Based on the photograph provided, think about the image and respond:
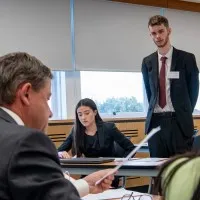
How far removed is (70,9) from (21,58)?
4356 millimetres

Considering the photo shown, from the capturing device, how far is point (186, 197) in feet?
2.52

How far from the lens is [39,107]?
4.17ft

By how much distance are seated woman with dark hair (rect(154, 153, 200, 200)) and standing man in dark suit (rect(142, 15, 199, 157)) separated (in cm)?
280

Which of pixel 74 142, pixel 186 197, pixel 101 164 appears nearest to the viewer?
pixel 186 197

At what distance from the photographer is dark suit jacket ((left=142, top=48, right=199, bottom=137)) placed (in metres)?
3.70

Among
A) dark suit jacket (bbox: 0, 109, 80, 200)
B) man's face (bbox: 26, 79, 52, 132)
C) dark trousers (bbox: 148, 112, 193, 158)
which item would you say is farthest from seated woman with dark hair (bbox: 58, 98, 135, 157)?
dark suit jacket (bbox: 0, 109, 80, 200)

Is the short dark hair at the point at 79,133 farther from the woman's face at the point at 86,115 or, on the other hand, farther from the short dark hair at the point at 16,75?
the short dark hair at the point at 16,75

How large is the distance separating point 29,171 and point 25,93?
1.09 ft

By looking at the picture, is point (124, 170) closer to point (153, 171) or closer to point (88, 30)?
point (153, 171)

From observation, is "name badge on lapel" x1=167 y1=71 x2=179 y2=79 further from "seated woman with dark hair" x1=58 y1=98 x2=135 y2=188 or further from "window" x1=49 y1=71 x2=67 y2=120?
"window" x1=49 y1=71 x2=67 y2=120

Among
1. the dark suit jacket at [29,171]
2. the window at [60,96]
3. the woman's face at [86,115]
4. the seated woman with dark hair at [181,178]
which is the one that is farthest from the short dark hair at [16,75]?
the window at [60,96]

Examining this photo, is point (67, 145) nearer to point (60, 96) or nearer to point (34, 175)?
point (60, 96)

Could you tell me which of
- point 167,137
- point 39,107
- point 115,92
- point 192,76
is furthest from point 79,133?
point 39,107

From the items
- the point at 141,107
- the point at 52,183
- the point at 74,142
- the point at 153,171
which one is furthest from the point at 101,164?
the point at 141,107
